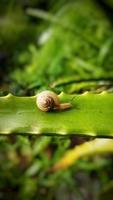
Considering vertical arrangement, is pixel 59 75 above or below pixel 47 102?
above

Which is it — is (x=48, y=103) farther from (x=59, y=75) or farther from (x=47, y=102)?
(x=59, y=75)

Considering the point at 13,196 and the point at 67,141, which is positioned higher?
the point at 67,141

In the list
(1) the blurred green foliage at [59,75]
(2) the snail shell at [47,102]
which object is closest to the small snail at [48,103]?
(2) the snail shell at [47,102]

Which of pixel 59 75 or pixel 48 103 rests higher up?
pixel 59 75

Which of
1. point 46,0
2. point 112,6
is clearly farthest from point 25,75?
point 46,0

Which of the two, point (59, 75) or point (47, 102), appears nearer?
point (47, 102)

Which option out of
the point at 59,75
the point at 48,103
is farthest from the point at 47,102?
the point at 59,75

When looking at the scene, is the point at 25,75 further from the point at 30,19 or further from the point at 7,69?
the point at 30,19
